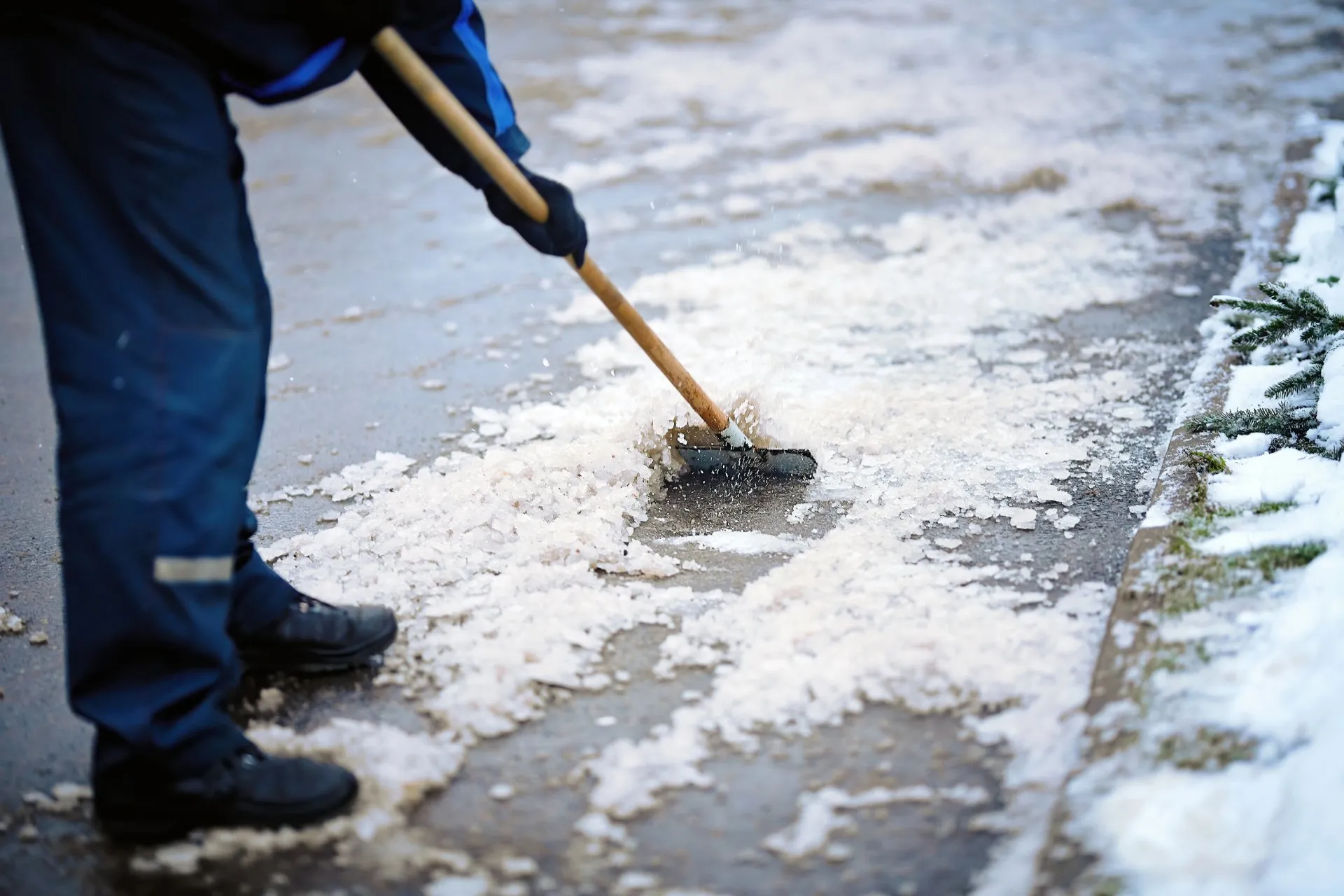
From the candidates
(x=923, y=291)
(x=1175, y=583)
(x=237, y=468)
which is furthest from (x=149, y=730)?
(x=923, y=291)

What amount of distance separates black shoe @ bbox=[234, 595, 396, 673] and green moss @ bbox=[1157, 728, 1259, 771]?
5.15 ft

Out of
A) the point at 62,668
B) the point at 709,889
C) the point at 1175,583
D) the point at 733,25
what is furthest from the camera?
the point at 733,25

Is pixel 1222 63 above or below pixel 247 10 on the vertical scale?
below

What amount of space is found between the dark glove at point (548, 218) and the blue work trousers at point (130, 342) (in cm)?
68

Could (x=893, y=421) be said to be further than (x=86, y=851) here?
Yes

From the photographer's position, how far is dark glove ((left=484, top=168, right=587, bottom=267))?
2586 mm

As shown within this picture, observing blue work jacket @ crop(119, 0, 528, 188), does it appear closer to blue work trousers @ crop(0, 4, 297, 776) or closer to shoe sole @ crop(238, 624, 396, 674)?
blue work trousers @ crop(0, 4, 297, 776)

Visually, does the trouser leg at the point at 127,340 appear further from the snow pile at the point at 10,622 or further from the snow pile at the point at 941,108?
the snow pile at the point at 941,108

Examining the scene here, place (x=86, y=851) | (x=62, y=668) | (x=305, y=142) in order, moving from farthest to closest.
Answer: (x=305, y=142)
(x=62, y=668)
(x=86, y=851)

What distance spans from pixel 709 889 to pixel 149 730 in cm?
98

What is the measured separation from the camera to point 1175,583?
91.4 inches

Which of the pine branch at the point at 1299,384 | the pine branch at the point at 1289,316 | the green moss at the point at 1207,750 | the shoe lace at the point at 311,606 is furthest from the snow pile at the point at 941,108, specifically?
the green moss at the point at 1207,750

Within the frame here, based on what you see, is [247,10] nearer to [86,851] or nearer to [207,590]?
[207,590]

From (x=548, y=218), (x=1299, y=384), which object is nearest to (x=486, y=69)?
(x=548, y=218)
